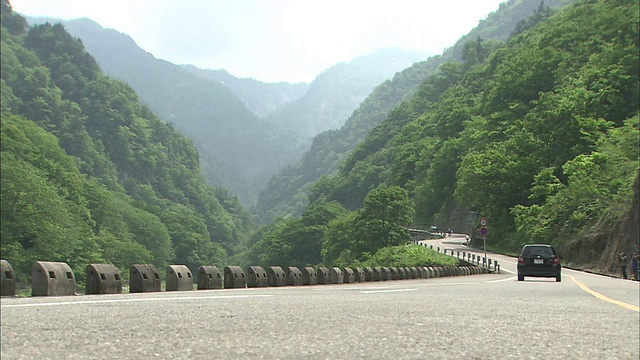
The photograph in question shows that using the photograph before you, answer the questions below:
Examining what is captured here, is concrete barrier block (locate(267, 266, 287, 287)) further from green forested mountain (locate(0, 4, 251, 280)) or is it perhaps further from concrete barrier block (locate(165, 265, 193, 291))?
green forested mountain (locate(0, 4, 251, 280))

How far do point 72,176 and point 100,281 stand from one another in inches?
3562

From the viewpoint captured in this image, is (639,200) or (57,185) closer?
(639,200)

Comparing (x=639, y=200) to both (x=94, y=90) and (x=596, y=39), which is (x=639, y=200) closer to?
(x=596, y=39)

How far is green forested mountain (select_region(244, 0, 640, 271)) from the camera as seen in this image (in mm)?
55062

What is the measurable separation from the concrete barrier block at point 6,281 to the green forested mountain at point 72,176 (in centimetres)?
5803

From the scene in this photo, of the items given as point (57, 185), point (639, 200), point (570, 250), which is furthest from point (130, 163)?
point (639, 200)

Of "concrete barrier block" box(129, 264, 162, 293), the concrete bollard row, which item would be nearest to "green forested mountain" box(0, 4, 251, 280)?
the concrete bollard row

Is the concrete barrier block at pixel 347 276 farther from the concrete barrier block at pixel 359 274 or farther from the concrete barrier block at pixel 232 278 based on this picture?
the concrete barrier block at pixel 232 278

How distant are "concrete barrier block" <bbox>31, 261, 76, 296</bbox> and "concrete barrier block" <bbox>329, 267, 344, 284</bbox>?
1226 centimetres

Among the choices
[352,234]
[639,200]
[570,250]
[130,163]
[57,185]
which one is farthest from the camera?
[130,163]

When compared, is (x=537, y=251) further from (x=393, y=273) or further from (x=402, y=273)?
(x=393, y=273)

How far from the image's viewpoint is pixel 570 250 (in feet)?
173

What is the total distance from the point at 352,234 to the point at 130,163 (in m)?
112

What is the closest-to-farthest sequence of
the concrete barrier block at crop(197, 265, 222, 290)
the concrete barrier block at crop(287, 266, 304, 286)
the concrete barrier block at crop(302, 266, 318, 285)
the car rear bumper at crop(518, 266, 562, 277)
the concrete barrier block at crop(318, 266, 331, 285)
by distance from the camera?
the concrete barrier block at crop(197, 265, 222, 290) < the concrete barrier block at crop(287, 266, 304, 286) < the concrete barrier block at crop(302, 266, 318, 285) < the concrete barrier block at crop(318, 266, 331, 285) < the car rear bumper at crop(518, 266, 562, 277)
